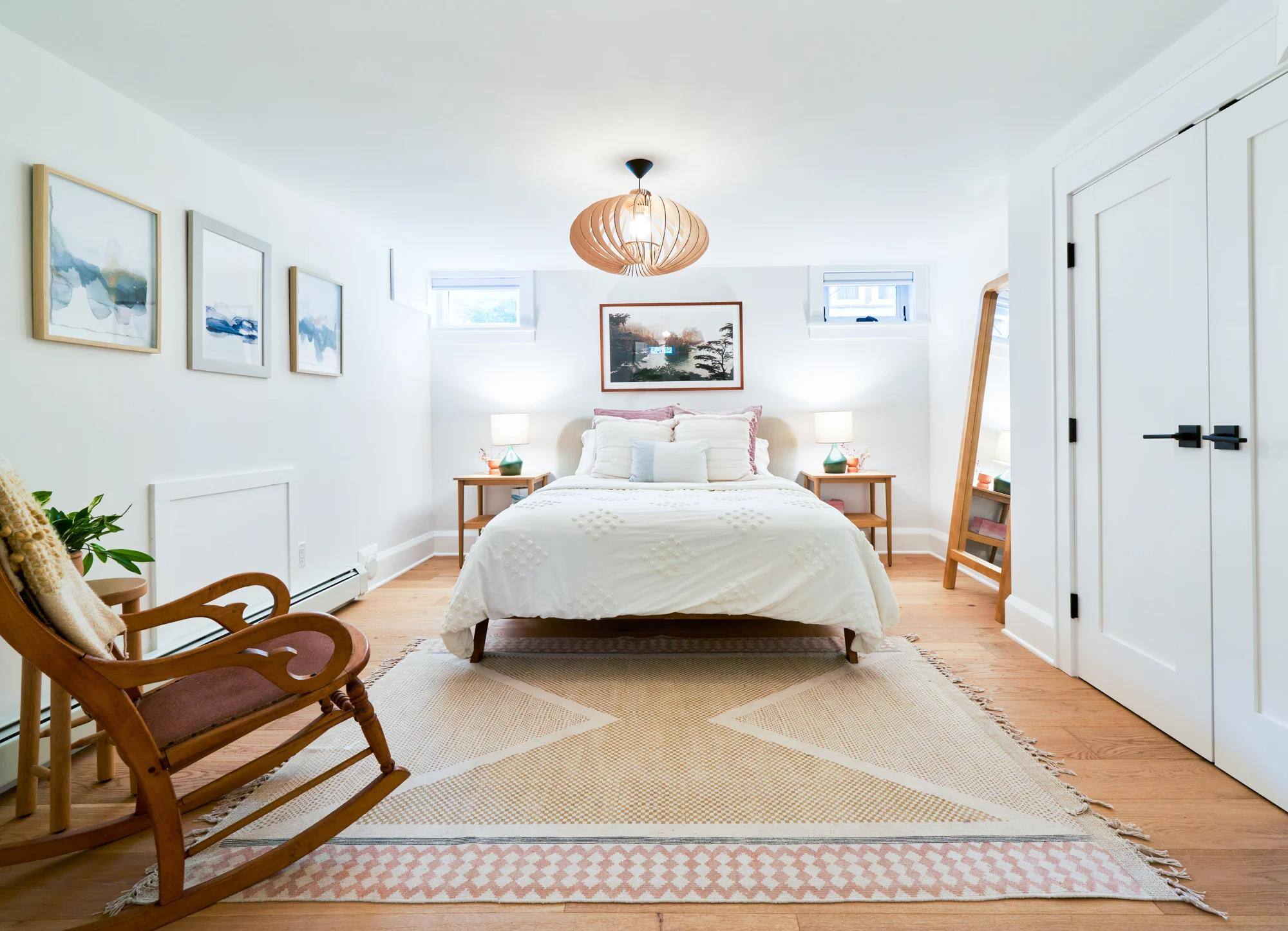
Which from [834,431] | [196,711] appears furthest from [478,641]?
[834,431]

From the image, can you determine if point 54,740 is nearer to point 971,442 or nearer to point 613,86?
point 613,86

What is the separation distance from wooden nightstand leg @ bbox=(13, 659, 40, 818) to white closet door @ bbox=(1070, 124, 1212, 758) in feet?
Result: 10.6

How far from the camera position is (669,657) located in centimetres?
270

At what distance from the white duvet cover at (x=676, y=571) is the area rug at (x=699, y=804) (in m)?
0.27

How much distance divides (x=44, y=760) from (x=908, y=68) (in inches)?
141

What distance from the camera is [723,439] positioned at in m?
4.08

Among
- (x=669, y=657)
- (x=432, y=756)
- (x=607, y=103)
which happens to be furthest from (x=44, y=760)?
(x=607, y=103)

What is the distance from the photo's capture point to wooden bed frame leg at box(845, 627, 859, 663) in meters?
2.59

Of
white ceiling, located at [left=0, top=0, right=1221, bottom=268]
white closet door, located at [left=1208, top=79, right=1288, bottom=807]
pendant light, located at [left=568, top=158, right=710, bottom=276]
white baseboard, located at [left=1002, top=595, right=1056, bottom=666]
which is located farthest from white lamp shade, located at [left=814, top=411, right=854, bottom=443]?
white closet door, located at [left=1208, top=79, right=1288, bottom=807]

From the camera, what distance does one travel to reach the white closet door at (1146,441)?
1884 millimetres

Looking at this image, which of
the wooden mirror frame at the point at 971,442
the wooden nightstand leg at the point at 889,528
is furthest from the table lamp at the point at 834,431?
the wooden mirror frame at the point at 971,442

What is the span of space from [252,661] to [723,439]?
3.15 metres

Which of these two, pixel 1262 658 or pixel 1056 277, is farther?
pixel 1056 277

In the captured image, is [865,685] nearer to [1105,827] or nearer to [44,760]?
[1105,827]
